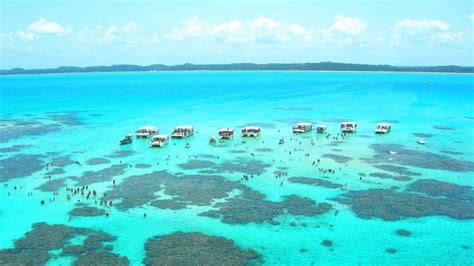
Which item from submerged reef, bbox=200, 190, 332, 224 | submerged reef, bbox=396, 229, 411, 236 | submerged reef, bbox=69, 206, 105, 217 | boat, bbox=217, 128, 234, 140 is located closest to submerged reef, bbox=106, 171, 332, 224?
submerged reef, bbox=200, 190, 332, 224

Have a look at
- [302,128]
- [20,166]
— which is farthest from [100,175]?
[302,128]

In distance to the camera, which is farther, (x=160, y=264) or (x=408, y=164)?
(x=408, y=164)

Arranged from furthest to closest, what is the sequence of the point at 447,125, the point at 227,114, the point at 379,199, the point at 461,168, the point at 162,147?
the point at 227,114
the point at 447,125
the point at 162,147
the point at 461,168
the point at 379,199

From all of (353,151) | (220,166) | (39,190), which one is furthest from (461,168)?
(39,190)

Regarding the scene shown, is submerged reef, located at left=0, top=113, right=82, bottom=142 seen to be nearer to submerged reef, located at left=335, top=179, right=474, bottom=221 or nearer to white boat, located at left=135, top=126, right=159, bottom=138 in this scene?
white boat, located at left=135, top=126, right=159, bottom=138

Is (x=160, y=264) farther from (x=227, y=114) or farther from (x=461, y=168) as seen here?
(x=227, y=114)

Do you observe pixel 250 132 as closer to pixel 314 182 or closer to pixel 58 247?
pixel 314 182
